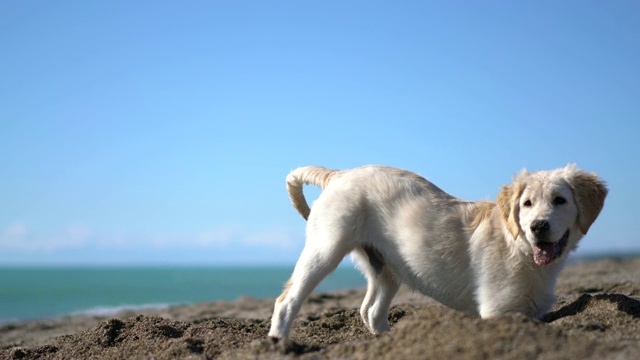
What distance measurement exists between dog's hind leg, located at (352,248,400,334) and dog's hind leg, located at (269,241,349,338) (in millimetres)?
498

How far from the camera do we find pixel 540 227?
17.3 feet

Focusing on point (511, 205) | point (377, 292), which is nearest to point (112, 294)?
point (377, 292)

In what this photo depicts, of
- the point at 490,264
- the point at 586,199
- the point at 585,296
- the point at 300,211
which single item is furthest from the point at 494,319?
the point at 300,211

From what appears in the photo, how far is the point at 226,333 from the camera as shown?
19.8 feet

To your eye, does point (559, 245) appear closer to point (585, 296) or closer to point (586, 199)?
point (586, 199)

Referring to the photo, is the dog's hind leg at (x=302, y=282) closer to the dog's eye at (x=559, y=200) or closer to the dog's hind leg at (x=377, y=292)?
the dog's hind leg at (x=377, y=292)

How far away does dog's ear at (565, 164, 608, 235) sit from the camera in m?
5.51

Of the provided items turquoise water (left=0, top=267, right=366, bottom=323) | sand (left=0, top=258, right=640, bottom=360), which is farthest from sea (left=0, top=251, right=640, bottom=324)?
sand (left=0, top=258, right=640, bottom=360)

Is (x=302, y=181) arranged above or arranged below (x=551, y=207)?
above

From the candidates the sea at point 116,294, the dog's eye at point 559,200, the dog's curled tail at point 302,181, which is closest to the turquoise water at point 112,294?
the sea at point 116,294

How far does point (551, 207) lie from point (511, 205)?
311 mm

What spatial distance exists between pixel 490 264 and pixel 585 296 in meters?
1.29

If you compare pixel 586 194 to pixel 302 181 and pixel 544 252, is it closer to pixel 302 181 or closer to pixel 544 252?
pixel 544 252

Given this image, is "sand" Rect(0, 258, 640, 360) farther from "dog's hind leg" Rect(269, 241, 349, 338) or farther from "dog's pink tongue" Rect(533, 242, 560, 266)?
"dog's pink tongue" Rect(533, 242, 560, 266)
